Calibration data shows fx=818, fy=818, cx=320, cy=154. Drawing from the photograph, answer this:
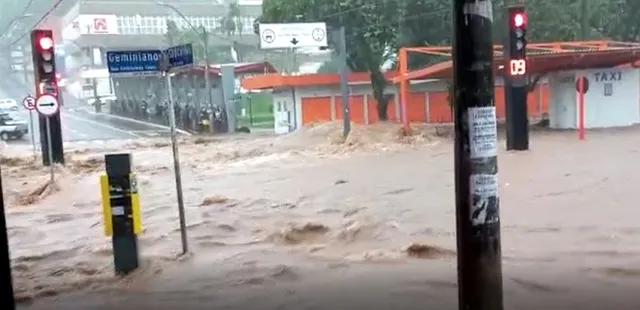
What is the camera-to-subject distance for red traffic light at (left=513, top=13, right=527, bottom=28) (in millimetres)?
17406

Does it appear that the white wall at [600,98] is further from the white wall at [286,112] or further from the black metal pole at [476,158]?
the black metal pole at [476,158]

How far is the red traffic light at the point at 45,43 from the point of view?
67.3 ft

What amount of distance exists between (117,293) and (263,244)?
2.67 m

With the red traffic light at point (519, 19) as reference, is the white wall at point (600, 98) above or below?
below

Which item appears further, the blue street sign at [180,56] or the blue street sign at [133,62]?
the blue street sign at [133,62]

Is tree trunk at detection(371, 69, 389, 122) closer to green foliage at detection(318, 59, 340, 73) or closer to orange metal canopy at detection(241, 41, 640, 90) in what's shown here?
orange metal canopy at detection(241, 41, 640, 90)

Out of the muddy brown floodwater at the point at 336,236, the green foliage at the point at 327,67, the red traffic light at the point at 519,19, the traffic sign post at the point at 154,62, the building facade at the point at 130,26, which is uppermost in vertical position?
the building facade at the point at 130,26

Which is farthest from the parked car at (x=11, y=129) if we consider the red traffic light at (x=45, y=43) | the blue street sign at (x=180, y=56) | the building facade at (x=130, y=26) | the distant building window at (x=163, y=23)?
the blue street sign at (x=180, y=56)

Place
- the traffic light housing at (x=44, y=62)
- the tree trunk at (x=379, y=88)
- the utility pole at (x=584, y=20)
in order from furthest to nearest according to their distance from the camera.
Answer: the tree trunk at (x=379, y=88), the utility pole at (x=584, y=20), the traffic light housing at (x=44, y=62)

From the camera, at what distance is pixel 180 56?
7.20m

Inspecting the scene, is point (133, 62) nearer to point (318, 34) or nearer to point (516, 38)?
point (516, 38)

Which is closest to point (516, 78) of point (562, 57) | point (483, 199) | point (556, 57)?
point (556, 57)

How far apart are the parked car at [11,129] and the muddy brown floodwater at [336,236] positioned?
17.2 m

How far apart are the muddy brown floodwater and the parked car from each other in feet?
56.4
